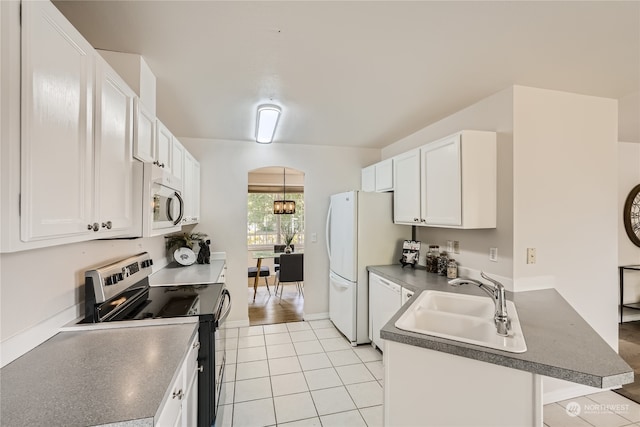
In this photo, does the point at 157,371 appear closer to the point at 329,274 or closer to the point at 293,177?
the point at 329,274

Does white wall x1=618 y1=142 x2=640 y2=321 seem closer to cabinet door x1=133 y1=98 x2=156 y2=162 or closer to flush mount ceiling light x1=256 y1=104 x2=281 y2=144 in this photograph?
flush mount ceiling light x1=256 y1=104 x2=281 y2=144

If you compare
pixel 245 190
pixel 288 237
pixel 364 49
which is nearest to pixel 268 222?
pixel 288 237

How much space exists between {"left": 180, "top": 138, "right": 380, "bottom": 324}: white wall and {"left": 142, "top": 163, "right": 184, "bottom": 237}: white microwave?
158 centimetres

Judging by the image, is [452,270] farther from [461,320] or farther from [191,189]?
[191,189]

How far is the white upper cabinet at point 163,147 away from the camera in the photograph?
2.03 metres

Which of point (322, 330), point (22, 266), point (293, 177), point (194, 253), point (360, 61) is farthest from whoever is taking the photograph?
point (293, 177)

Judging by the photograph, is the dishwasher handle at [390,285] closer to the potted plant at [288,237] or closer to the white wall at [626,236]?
the white wall at [626,236]

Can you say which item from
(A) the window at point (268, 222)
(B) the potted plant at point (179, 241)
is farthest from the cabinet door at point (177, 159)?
(A) the window at point (268, 222)

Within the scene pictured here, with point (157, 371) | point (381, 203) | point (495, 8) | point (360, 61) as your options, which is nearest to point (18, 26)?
point (157, 371)

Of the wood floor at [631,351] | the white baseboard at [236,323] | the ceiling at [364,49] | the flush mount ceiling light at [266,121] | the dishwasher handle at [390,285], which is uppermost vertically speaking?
the ceiling at [364,49]

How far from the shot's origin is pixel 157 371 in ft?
3.51

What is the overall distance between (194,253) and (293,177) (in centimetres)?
396

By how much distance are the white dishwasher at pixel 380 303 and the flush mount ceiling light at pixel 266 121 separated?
6.26 ft

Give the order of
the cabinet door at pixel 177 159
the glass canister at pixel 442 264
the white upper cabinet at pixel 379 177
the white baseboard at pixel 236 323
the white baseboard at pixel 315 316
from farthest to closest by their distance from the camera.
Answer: the white baseboard at pixel 315 316, the white baseboard at pixel 236 323, the white upper cabinet at pixel 379 177, the glass canister at pixel 442 264, the cabinet door at pixel 177 159
